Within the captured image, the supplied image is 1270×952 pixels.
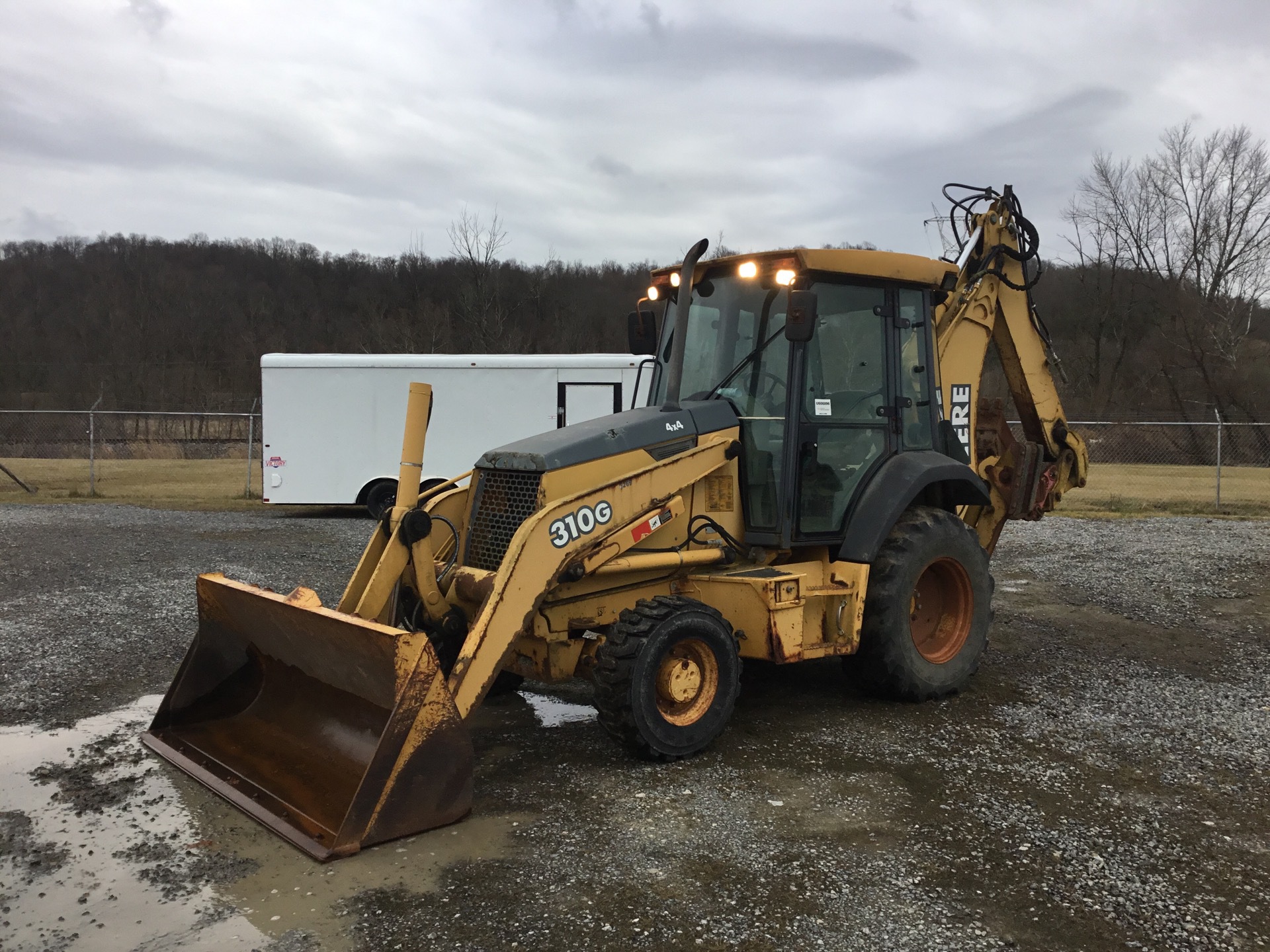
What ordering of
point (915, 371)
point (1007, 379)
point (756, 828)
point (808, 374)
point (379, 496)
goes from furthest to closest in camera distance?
1. point (379, 496)
2. point (1007, 379)
3. point (915, 371)
4. point (808, 374)
5. point (756, 828)

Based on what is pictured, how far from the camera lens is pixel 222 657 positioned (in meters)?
5.54

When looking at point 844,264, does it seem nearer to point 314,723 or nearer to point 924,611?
point 924,611

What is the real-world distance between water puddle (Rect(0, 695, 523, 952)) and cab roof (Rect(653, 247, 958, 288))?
338cm

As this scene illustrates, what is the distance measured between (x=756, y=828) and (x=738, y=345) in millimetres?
2827

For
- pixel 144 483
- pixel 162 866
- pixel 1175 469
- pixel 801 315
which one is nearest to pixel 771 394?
pixel 801 315

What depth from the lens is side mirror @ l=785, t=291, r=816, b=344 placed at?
531 cm

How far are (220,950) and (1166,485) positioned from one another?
24.5m

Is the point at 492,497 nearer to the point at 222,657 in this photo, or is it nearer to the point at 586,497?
the point at 586,497

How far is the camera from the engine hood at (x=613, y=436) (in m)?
5.19

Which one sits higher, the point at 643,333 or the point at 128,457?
the point at 643,333

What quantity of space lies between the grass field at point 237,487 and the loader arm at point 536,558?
46.8 feet

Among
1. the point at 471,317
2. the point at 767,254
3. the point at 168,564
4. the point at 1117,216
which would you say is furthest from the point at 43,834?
the point at 1117,216

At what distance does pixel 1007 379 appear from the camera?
787 centimetres

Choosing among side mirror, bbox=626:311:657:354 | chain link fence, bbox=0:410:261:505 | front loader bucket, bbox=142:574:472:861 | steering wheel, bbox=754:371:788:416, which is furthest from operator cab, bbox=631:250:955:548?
chain link fence, bbox=0:410:261:505
